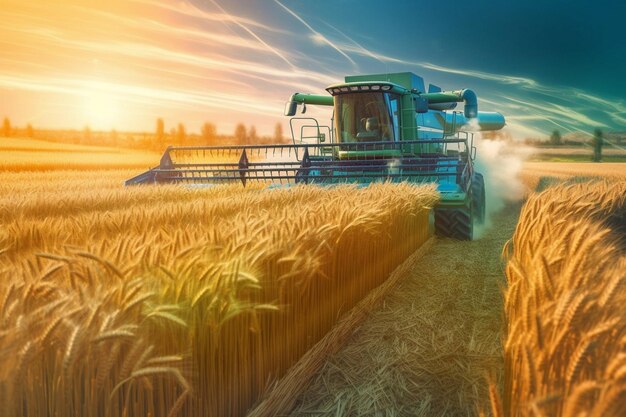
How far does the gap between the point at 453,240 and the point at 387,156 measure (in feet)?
7.56

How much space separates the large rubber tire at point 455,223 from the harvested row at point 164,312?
15.4 ft

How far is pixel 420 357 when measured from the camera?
3881 mm

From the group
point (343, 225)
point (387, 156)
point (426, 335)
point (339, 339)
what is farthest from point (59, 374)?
Answer: point (387, 156)

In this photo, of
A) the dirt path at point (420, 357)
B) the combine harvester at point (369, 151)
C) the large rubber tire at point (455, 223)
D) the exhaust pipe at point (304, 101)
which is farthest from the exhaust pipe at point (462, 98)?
the dirt path at point (420, 357)

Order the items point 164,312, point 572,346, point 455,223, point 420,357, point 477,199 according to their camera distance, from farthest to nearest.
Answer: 1. point 477,199
2. point 455,223
3. point 420,357
4. point 164,312
5. point 572,346

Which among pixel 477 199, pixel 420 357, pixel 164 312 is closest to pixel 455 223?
pixel 477 199

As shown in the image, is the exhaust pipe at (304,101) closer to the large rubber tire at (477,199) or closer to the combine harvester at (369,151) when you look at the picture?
the combine harvester at (369,151)

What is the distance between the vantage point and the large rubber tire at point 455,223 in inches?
329

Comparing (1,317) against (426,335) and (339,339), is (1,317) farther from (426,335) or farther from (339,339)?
(426,335)

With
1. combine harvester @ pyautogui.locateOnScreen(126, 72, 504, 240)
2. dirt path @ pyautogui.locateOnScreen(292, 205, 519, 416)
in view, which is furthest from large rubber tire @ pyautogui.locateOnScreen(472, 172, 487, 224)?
dirt path @ pyautogui.locateOnScreen(292, 205, 519, 416)

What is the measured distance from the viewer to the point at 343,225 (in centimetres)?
357

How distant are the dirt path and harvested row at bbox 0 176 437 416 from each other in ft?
0.99

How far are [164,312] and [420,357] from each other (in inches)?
105

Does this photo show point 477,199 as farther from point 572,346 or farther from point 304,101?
point 572,346
